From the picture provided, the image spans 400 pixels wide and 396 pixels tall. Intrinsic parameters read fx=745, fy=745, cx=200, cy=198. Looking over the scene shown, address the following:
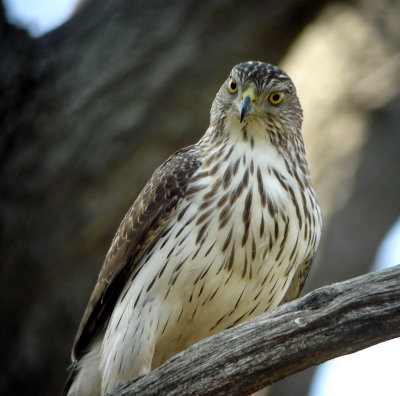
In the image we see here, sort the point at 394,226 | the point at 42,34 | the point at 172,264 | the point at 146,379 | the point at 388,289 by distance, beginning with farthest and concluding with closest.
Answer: the point at 394,226 → the point at 42,34 → the point at 172,264 → the point at 146,379 → the point at 388,289

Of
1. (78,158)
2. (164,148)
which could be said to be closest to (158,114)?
(164,148)

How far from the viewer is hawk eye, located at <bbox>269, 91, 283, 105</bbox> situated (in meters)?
5.12

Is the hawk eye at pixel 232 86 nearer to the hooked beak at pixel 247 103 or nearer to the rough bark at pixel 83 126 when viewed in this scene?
the hooked beak at pixel 247 103

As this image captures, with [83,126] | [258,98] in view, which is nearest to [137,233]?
[258,98]

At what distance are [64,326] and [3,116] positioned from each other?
2.11 m

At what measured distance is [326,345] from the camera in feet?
11.2

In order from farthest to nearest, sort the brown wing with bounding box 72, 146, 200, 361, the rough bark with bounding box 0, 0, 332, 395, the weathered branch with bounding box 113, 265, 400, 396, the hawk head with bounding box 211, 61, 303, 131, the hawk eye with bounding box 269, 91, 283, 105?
the rough bark with bounding box 0, 0, 332, 395
the hawk eye with bounding box 269, 91, 283, 105
the hawk head with bounding box 211, 61, 303, 131
the brown wing with bounding box 72, 146, 200, 361
the weathered branch with bounding box 113, 265, 400, 396

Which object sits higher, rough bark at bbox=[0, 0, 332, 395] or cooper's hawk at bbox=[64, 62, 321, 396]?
rough bark at bbox=[0, 0, 332, 395]

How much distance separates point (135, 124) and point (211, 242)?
268 cm

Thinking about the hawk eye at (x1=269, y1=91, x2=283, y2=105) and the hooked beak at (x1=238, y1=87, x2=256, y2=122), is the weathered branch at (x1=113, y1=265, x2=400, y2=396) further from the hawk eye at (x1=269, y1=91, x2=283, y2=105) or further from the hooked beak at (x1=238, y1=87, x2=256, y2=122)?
the hawk eye at (x1=269, y1=91, x2=283, y2=105)

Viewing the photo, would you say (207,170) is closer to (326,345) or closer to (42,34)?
(326,345)

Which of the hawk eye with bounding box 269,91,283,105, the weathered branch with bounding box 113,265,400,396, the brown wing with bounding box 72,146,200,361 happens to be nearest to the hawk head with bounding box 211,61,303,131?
the hawk eye with bounding box 269,91,283,105

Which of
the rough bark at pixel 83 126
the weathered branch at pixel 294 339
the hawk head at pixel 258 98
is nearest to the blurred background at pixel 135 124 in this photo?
the rough bark at pixel 83 126

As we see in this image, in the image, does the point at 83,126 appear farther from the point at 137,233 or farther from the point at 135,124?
the point at 137,233
